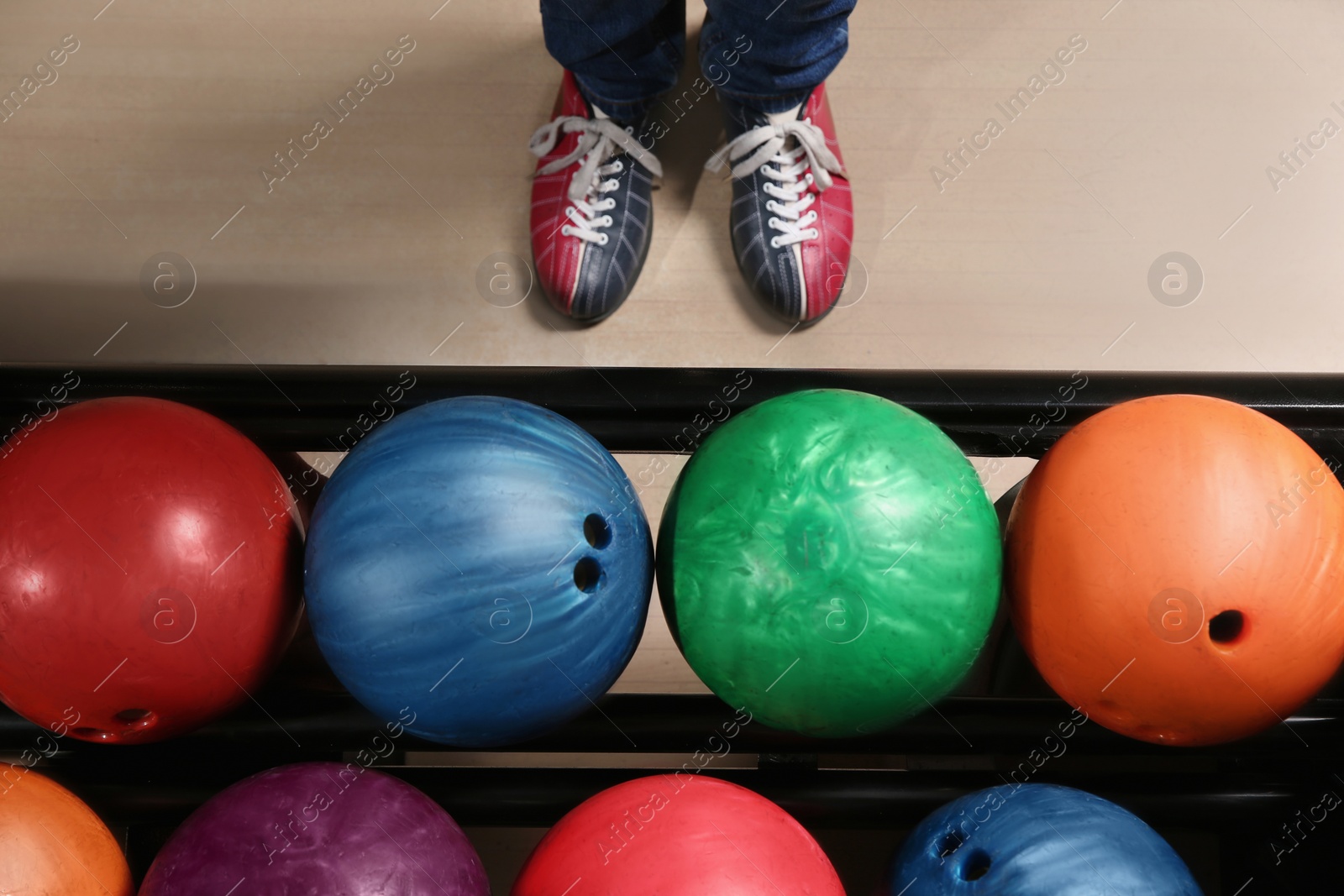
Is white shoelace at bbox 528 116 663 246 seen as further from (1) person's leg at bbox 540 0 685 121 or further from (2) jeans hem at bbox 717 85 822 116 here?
(2) jeans hem at bbox 717 85 822 116

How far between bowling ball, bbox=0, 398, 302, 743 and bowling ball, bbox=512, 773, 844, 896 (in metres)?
0.38

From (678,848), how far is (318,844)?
1.06ft

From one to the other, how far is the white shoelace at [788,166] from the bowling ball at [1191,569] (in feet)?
2.18

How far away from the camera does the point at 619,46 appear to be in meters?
1.41

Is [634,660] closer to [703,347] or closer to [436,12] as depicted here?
[703,347]

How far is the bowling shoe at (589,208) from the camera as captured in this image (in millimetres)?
1572

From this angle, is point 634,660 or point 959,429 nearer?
point 959,429

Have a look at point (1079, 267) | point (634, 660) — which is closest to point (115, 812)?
point (634, 660)

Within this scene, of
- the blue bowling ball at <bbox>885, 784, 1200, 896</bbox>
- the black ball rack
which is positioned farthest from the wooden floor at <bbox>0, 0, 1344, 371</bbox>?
the blue bowling ball at <bbox>885, 784, 1200, 896</bbox>

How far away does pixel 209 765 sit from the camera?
114cm

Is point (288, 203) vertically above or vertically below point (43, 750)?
above

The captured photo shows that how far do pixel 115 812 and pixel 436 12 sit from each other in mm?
1424

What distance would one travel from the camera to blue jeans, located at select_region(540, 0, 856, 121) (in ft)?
4.14

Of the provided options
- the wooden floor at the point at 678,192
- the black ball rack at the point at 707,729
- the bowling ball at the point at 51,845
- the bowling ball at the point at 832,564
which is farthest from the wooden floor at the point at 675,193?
the bowling ball at the point at 51,845
